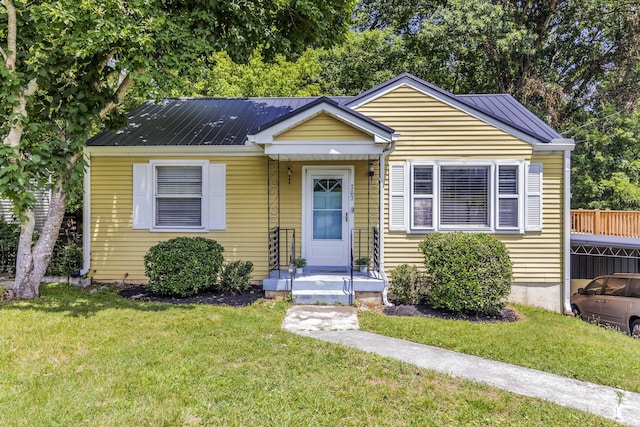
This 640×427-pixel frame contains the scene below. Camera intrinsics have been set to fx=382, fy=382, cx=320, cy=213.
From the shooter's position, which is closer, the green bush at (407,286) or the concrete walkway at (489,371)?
the concrete walkway at (489,371)

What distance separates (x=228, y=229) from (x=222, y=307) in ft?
6.88

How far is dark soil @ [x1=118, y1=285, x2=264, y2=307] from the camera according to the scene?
6.55 meters

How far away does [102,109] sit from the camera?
6.41m

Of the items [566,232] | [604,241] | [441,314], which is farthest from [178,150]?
[604,241]

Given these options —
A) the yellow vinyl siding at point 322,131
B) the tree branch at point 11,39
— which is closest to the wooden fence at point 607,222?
the yellow vinyl siding at point 322,131

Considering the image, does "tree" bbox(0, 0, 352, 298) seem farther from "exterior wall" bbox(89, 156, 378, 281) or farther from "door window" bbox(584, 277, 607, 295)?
"door window" bbox(584, 277, 607, 295)

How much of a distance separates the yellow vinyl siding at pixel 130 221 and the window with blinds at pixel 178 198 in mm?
299

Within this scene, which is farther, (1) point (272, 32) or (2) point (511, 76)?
(2) point (511, 76)

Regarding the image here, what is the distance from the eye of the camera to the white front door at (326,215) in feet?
25.8

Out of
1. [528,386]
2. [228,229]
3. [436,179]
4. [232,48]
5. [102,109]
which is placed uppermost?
[232,48]

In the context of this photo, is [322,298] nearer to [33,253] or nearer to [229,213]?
[229,213]

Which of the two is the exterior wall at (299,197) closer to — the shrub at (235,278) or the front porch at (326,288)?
the shrub at (235,278)

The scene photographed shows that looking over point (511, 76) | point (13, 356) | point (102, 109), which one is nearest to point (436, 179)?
point (102, 109)

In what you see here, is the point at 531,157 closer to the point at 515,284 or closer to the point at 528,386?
the point at 515,284
